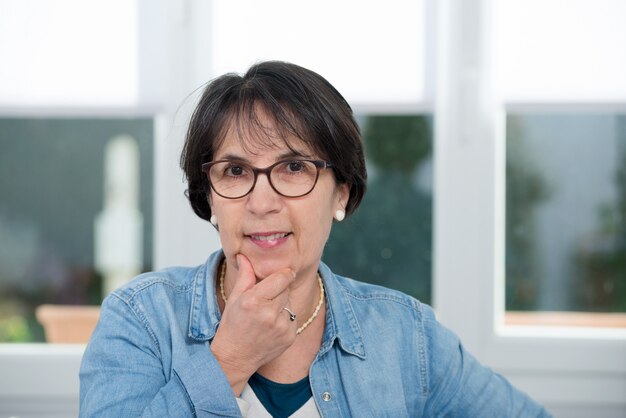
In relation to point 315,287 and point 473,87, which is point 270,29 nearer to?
point 473,87

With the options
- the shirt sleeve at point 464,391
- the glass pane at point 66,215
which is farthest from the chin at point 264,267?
the glass pane at point 66,215

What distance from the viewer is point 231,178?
55.7 inches

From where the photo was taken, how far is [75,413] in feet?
8.44

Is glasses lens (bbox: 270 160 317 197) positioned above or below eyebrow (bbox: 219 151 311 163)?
below

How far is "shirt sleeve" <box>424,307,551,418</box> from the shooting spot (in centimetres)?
156

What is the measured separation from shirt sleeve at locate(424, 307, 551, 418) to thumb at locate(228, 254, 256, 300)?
1.45 feet

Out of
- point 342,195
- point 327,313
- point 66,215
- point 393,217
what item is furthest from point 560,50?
point 66,215

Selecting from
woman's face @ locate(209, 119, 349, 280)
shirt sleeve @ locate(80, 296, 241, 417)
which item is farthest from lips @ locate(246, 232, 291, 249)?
shirt sleeve @ locate(80, 296, 241, 417)

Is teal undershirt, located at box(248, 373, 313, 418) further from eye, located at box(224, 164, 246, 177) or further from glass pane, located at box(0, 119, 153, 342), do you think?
glass pane, located at box(0, 119, 153, 342)

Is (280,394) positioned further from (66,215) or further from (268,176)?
(66,215)

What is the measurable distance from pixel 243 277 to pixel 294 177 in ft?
0.68

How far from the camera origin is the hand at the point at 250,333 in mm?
1311

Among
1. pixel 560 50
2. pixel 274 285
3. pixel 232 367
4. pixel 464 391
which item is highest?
pixel 560 50

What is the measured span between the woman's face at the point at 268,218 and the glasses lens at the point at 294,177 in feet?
0.04
